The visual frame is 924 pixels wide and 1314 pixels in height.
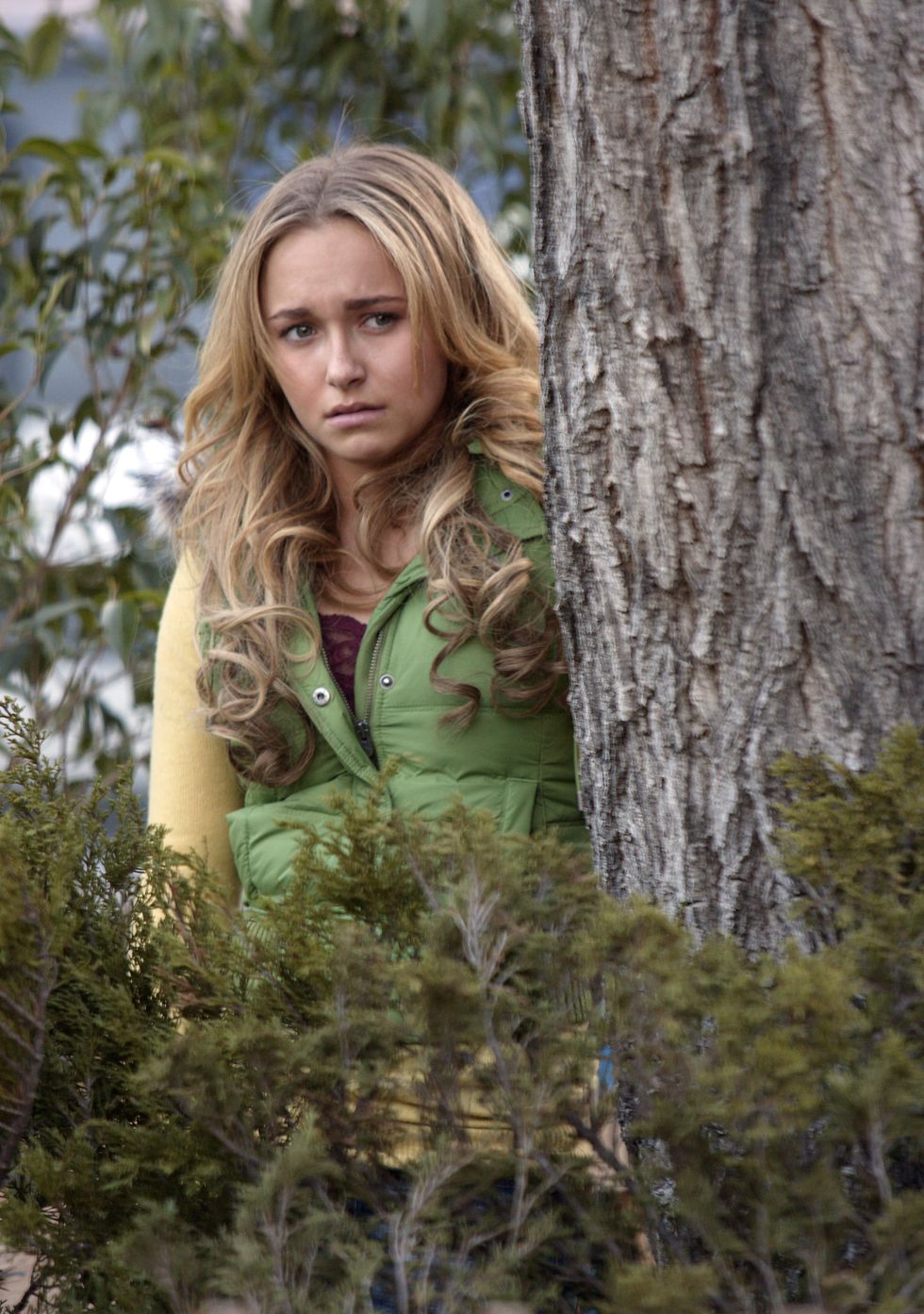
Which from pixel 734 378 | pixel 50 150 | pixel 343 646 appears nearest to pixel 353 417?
pixel 343 646

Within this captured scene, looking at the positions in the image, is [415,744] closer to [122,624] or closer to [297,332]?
[297,332]

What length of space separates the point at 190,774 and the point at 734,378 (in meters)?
1.15

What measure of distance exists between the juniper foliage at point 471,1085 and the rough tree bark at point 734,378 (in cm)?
12

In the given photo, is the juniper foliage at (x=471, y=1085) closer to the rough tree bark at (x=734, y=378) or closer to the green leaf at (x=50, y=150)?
the rough tree bark at (x=734, y=378)

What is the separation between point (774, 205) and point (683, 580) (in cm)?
40

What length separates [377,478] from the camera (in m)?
2.22

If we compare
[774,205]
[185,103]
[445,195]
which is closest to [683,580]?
[774,205]

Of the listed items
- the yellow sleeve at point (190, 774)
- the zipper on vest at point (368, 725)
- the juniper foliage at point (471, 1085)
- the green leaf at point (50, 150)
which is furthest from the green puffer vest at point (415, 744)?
the green leaf at point (50, 150)

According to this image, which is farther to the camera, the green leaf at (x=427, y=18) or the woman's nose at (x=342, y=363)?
the green leaf at (x=427, y=18)

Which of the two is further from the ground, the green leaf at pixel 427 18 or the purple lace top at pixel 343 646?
the green leaf at pixel 427 18

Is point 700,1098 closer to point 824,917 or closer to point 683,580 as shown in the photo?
point 824,917

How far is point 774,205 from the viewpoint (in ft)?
4.84

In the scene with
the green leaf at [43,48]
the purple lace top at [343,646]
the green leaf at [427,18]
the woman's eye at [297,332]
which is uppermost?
the green leaf at [43,48]

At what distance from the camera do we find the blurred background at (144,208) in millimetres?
3672
